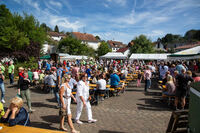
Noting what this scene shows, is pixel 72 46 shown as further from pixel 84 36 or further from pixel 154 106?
pixel 154 106

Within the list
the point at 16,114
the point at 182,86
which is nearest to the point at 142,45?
the point at 182,86

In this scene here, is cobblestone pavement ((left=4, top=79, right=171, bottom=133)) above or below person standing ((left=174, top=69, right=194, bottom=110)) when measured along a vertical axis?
below

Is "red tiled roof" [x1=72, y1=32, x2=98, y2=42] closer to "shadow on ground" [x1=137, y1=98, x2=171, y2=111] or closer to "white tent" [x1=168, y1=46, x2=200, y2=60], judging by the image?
"white tent" [x1=168, y1=46, x2=200, y2=60]

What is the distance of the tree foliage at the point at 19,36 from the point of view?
1722 centimetres

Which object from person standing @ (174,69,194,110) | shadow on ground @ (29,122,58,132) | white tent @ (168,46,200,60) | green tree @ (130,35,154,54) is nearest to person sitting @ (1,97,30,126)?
shadow on ground @ (29,122,58,132)

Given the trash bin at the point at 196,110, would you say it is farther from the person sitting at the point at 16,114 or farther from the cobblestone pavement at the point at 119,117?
the person sitting at the point at 16,114

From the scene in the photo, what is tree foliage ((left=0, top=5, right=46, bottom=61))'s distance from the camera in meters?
17.2

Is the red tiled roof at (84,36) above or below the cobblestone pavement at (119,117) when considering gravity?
above

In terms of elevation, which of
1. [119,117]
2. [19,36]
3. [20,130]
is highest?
[19,36]

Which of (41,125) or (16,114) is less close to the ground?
(16,114)

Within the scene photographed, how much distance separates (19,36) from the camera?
57.1 feet

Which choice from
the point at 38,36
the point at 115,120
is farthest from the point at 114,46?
the point at 115,120

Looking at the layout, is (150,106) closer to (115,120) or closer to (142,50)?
(115,120)

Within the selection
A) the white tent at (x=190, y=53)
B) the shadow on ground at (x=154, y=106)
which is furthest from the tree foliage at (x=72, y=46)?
the shadow on ground at (x=154, y=106)
